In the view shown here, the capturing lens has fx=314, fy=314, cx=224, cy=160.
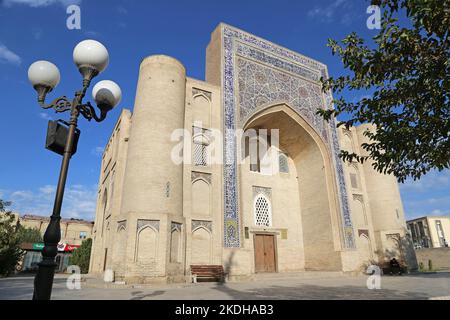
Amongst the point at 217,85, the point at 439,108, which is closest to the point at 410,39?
the point at 439,108

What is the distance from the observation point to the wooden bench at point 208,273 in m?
11.4

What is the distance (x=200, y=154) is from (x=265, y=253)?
602 centimetres

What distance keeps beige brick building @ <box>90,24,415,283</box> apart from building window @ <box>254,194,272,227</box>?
52 mm

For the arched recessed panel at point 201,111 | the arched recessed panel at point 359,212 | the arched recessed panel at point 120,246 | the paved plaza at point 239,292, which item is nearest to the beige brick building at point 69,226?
the arched recessed panel at point 120,246

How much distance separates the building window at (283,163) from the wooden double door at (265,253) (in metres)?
3.99

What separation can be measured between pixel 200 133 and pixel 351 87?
28.8ft

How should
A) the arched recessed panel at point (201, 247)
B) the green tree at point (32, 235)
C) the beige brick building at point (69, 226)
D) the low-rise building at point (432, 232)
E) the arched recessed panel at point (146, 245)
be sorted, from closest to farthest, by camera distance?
the arched recessed panel at point (146, 245)
the arched recessed panel at point (201, 247)
the green tree at point (32, 235)
the beige brick building at point (69, 226)
the low-rise building at point (432, 232)

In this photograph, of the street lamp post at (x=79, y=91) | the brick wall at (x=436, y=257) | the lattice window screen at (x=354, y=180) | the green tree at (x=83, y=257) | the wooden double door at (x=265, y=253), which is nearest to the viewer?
the street lamp post at (x=79, y=91)

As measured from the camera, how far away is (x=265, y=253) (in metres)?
15.5

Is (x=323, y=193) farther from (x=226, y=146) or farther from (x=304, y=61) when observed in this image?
(x=304, y=61)

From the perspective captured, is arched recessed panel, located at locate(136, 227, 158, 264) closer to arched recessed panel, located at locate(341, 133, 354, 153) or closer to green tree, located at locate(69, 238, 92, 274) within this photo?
green tree, located at locate(69, 238, 92, 274)

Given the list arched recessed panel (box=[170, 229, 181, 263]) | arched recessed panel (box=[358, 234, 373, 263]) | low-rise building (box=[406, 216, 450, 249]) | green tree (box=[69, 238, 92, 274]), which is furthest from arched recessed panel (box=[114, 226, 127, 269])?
low-rise building (box=[406, 216, 450, 249])

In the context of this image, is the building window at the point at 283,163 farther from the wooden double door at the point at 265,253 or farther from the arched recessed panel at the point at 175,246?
the arched recessed panel at the point at 175,246

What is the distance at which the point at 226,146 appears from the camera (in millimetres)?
13859
